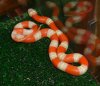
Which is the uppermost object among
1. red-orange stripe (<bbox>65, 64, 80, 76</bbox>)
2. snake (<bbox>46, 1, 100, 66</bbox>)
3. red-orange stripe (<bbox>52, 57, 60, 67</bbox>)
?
snake (<bbox>46, 1, 100, 66</bbox>)

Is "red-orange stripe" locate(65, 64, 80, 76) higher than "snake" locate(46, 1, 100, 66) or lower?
lower

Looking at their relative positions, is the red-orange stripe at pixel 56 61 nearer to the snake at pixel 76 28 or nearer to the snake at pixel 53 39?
the snake at pixel 53 39

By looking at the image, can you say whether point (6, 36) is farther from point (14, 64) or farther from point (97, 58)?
point (97, 58)

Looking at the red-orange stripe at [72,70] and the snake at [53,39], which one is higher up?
the snake at [53,39]

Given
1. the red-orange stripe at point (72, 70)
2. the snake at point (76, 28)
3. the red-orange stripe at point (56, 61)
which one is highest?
the snake at point (76, 28)

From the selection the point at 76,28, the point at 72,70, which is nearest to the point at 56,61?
the point at 72,70

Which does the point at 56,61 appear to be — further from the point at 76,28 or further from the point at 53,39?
the point at 76,28

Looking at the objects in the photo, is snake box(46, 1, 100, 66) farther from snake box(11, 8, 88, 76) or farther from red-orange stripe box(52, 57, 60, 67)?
red-orange stripe box(52, 57, 60, 67)

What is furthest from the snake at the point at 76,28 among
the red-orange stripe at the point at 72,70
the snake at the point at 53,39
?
the red-orange stripe at the point at 72,70

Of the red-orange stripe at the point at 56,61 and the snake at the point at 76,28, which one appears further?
the snake at the point at 76,28

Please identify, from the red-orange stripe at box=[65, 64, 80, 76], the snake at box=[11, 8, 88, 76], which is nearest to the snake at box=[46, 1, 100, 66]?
the snake at box=[11, 8, 88, 76]
